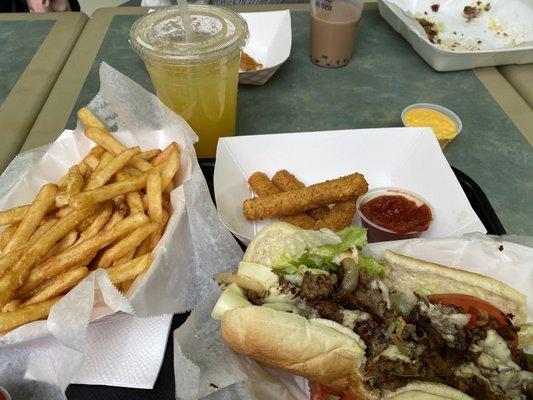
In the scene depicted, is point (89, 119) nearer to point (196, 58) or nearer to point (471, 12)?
point (196, 58)

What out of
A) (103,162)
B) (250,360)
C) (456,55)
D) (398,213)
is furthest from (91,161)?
(456,55)

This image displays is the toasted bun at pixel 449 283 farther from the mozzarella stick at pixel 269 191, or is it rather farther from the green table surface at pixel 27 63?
the green table surface at pixel 27 63

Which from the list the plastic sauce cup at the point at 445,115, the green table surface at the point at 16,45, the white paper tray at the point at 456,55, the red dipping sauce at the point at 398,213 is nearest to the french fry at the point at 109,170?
the red dipping sauce at the point at 398,213

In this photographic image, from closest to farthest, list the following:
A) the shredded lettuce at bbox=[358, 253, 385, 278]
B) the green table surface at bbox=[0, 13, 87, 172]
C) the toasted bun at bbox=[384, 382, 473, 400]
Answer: the toasted bun at bbox=[384, 382, 473, 400], the shredded lettuce at bbox=[358, 253, 385, 278], the green table surface at bbox=[0, 13, 87, 172]

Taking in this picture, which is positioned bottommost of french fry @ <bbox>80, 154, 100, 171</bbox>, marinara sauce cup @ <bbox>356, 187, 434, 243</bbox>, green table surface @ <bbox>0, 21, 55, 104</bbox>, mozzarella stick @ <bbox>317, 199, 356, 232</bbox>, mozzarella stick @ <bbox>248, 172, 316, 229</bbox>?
mozzarella stick @ <bbox>248, 172, 316, 229</bbox>

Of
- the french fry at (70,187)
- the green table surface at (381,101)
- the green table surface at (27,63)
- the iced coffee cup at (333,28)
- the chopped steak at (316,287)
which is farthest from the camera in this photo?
the iced coffee cup at (333,28)

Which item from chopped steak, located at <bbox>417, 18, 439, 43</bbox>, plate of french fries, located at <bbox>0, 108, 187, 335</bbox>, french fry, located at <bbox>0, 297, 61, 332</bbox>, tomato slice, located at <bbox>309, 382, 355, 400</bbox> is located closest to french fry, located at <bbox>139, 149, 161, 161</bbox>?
plate of french fries, located at <bbox>0, 108, 187, 335</bbox>

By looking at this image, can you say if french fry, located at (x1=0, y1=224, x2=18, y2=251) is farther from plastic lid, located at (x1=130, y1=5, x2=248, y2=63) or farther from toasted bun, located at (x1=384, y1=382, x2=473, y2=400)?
toasted bun, located at (x1=384, y1=382, x2=473, y2=400)
